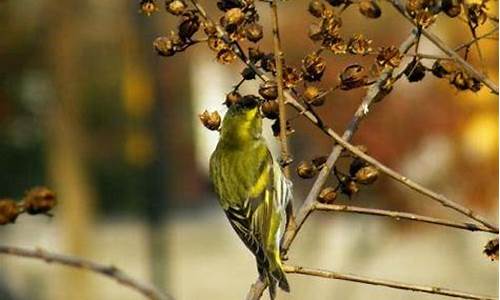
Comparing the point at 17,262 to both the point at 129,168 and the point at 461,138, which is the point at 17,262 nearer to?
the point at 129,168

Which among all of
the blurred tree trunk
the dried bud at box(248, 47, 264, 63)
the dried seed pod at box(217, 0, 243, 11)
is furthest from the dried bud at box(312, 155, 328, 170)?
the blurred tree trunk

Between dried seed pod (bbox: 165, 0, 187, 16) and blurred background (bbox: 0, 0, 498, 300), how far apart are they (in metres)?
0.54

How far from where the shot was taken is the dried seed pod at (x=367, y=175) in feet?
8.05

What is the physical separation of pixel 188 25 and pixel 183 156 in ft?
76.3

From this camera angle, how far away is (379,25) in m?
9.98

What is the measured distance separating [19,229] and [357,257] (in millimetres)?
11967

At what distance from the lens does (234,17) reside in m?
2.36

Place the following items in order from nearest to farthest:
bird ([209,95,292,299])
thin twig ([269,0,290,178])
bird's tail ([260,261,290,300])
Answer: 1. thin twig ([269,0,290,178])
2. bird's tail ([260,261,290,300])
3. bird ([209,95,292,299])

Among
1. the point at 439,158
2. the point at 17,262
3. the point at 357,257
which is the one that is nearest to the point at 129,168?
the point at 17,262

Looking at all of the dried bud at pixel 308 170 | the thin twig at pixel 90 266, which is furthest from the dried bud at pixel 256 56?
the thin twig at pixel 90 266

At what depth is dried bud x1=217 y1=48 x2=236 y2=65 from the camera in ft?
7.89

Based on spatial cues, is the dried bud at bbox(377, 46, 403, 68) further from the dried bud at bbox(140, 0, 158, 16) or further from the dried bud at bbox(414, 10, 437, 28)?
the dried bud at bbox(140, 0, 158, 16)

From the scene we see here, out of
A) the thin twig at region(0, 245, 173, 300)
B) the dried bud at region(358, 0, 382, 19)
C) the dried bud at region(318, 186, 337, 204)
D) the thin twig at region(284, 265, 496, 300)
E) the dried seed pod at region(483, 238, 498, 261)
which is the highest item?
the dried bud at region(358, 0, 382, 19)

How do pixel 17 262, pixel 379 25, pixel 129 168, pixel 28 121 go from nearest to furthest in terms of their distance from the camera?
pixel 379 25, pixel 28 121, pixel 17 262, pixel 129 168
